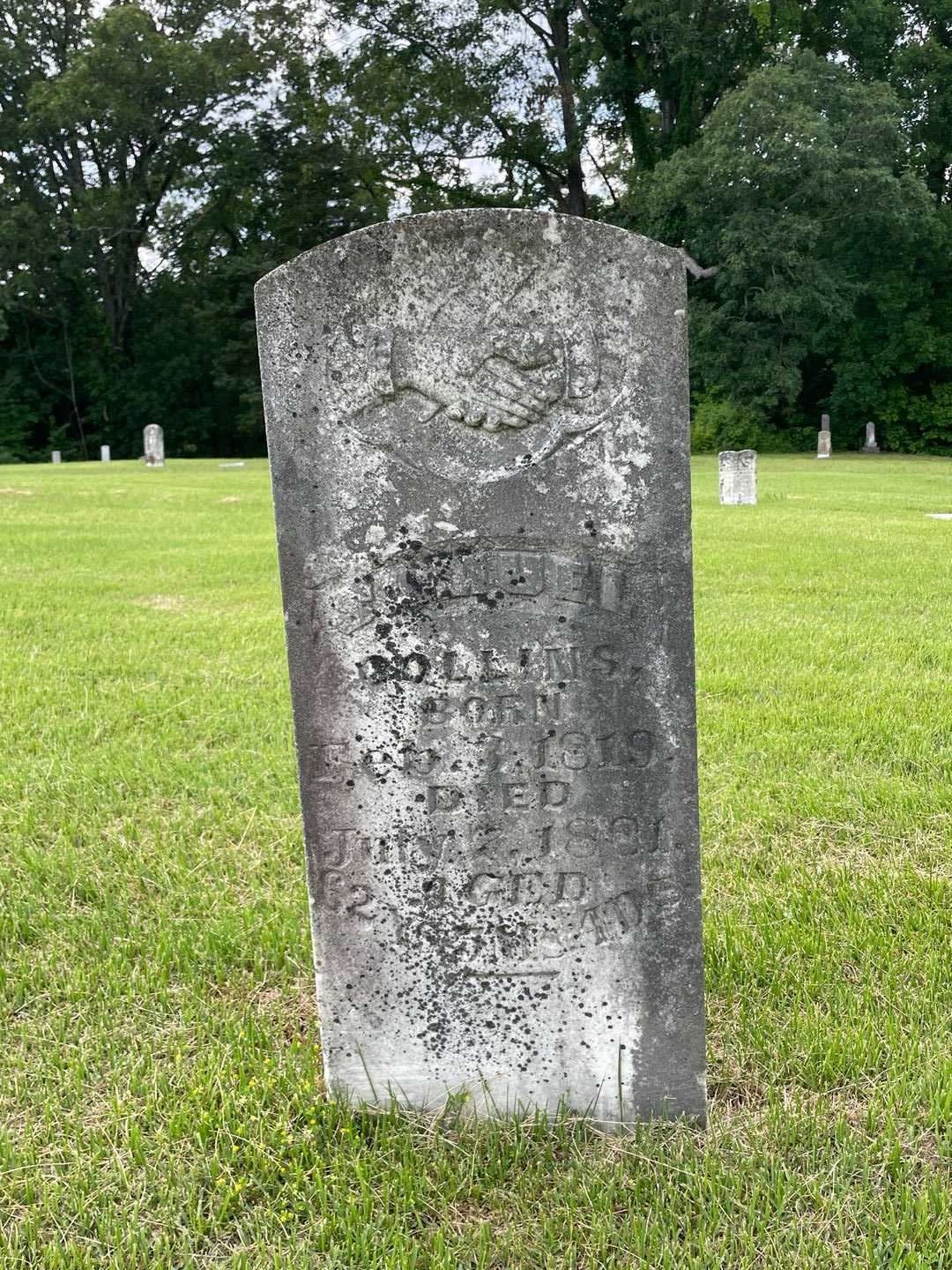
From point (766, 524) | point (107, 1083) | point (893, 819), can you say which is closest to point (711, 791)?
point (893, 819)

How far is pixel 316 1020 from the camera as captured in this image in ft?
8.87

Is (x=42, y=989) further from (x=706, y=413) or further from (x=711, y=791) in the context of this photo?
(x=706, y=413)

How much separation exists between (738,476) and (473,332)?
14.3 meters

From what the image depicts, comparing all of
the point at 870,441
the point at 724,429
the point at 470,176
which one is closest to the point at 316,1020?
the point at 870,441

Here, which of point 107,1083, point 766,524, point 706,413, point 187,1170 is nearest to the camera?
point 187,1170

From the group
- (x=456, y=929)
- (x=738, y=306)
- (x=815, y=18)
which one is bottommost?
(x=456, y=929)

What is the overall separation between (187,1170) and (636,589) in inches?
61.8

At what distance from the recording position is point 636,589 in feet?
6.98

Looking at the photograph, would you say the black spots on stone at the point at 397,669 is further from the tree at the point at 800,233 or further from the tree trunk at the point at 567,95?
the tree trunk at the point at 567,95

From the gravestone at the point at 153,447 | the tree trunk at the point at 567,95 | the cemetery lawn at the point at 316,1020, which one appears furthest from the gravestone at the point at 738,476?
the tree trunk at the point at 567,95

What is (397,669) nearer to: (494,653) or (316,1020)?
(494,653)

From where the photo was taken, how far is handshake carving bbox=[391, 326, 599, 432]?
6.71ft

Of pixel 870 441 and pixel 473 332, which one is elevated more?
pixel 870 441

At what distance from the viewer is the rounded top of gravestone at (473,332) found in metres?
2.02
